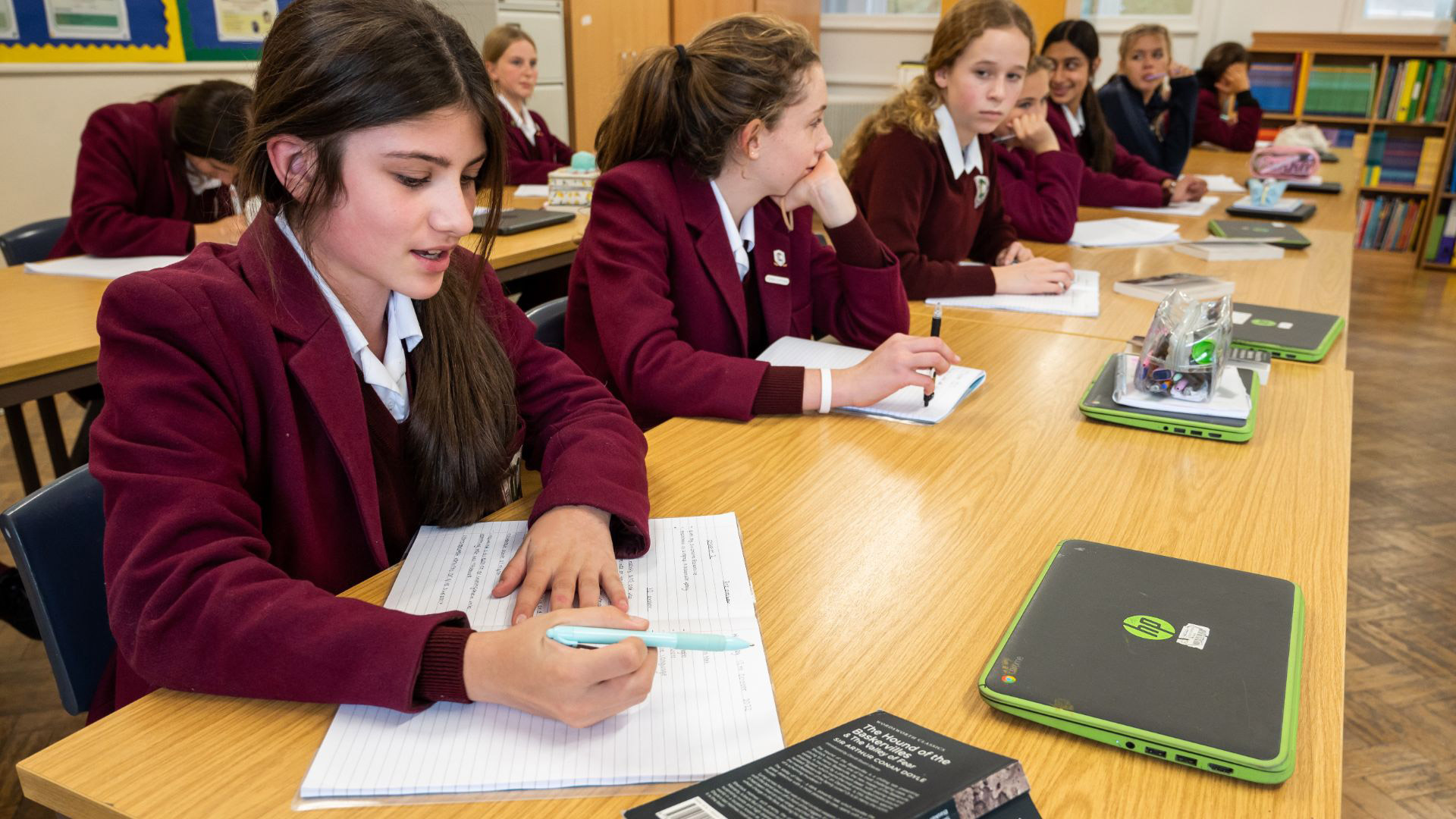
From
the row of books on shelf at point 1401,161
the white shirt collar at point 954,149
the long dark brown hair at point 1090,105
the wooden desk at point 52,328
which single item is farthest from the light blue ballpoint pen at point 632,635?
the row of books on shelf at point 1401,161

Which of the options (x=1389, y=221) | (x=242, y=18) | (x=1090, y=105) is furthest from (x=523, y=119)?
(x=1389, y=221)

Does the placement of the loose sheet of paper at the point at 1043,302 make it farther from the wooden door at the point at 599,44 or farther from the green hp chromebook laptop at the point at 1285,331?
the wooden door at the point at 599,44

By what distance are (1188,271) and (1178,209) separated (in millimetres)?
932

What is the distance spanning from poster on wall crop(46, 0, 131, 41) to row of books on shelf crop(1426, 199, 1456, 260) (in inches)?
249

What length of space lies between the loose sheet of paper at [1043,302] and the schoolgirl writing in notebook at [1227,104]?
10.9 ft

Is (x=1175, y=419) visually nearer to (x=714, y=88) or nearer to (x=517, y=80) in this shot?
(x=714, y=88)

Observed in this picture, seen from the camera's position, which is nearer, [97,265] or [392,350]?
[392,350]

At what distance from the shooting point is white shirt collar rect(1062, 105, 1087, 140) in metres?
3.35

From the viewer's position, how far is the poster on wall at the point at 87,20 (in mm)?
3463

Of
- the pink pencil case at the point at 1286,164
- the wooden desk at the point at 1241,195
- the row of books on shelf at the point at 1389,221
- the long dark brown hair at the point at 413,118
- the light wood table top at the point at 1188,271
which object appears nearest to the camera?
the long dark brown hair at the point at 413,118

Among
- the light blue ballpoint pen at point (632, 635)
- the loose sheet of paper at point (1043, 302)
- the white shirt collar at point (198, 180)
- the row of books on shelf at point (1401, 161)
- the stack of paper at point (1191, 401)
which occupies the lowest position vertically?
the row of books on shelf at point (1401, 161)

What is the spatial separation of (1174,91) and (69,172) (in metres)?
4.16

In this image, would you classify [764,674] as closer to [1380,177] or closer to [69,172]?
[69,172]

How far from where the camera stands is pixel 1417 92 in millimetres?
5652
